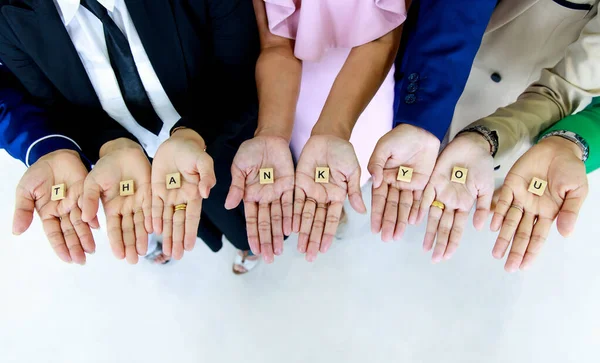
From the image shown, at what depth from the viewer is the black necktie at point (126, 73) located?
1045 mm

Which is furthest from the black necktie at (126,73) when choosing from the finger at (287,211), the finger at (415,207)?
the finger at (415,207)

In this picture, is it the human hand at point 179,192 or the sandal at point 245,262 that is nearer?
the human hand at point 179,192

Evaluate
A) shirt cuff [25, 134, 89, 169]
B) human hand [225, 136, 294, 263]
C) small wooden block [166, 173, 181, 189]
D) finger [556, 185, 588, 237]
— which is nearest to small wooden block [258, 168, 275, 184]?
human hand [225, 136, 294, 263]

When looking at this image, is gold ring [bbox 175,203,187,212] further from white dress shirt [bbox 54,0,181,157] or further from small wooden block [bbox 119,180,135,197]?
white dress shirt [bbox 54,0,181,157]

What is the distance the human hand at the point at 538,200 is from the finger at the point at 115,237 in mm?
1017

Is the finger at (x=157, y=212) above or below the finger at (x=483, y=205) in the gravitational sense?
below

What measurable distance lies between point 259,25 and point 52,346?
1.62 metres

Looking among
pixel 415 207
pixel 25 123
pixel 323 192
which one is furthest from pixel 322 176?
pixel 25 123

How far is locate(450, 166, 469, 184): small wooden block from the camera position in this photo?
1.22m

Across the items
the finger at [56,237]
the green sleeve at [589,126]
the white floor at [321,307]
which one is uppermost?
the green sleeve at [589,126]

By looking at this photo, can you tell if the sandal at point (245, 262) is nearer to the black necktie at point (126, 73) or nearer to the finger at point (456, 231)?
the black necktie at point (126, 73)

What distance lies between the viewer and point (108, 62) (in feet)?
3.70

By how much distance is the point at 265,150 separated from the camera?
49.8 inches

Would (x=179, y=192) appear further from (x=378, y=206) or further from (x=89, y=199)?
(x=378, y=206)
